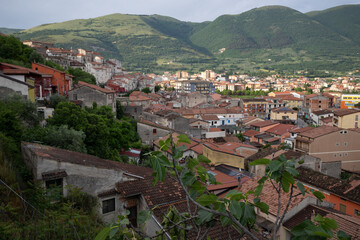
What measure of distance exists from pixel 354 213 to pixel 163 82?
10458 centimetres

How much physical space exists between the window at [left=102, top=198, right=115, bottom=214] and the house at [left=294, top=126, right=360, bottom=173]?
72.2ft

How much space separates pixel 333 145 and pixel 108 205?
24.7 m

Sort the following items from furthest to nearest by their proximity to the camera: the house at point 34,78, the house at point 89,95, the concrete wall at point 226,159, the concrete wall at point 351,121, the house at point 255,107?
1. the house at point 255,107
2. the concrete wall at point 351,121
3. the house at point 89,95
4. the concrete wall at point 226,159
5. the house at point 34,78

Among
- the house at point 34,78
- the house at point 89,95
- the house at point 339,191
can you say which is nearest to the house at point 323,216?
the house at point 339,191

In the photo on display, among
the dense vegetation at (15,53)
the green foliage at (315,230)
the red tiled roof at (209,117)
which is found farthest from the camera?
the red tiled roof at (209,117)

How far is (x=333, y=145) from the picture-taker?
2664 cm

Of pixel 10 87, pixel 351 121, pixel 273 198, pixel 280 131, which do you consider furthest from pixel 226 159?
pixel 351 121

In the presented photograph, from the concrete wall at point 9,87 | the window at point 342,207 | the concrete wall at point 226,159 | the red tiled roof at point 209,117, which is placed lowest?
the window at point 342,207

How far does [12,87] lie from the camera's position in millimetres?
15539

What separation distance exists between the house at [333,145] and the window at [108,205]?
2199cm

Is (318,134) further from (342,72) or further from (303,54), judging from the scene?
(303,54)

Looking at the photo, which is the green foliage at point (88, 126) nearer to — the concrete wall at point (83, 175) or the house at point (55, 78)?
the concrete wall at point (83, 175)

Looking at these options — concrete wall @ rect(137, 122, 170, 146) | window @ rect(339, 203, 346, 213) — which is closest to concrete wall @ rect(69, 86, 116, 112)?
concrete wall @ rect(137, 122, 170, 146)

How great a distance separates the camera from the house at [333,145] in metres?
25.9
